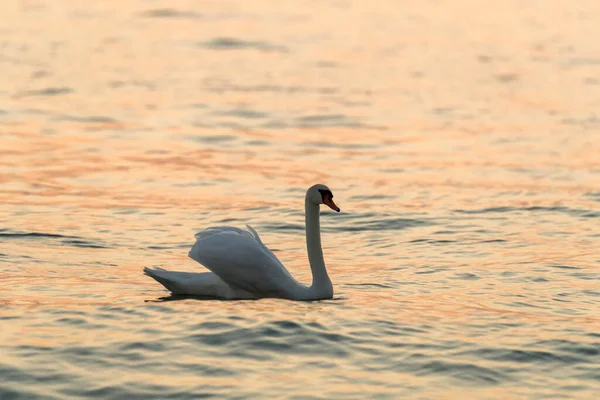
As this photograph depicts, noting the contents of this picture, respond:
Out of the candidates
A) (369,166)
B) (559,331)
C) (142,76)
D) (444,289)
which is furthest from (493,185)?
(142,76)

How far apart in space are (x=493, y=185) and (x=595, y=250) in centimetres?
436

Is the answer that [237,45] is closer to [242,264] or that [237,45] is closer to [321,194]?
[321,194]

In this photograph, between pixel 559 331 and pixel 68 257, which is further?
pixel 68 257

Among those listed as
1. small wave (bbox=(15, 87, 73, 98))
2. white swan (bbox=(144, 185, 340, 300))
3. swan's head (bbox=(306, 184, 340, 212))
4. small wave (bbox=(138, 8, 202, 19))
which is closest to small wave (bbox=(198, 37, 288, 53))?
small wave (bbox=(138, 8, 202, 19))

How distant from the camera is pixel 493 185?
803 inches

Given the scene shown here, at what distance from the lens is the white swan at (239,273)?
42.0 feet

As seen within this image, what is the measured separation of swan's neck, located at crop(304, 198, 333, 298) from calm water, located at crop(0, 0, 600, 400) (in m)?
0.30

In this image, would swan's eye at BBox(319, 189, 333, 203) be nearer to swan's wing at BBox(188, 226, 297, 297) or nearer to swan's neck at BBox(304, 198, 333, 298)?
swan's neck at BBox(304, 198, 333, 298)

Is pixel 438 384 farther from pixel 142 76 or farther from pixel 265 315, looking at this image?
pixel 142 76

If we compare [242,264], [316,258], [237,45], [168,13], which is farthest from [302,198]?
[168,13]

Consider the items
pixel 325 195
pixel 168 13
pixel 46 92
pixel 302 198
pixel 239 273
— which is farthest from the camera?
pixel 168 13

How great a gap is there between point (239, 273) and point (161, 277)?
0.75 m

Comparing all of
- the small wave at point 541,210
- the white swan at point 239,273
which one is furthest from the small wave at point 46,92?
the white swan at point 239,273

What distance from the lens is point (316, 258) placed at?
13.3 meters
